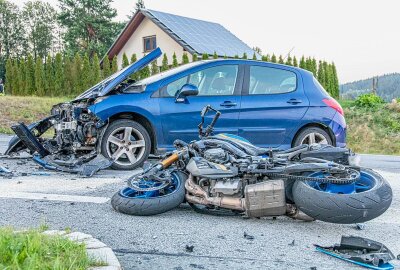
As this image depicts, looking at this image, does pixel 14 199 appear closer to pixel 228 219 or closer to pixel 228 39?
pixel 228 219

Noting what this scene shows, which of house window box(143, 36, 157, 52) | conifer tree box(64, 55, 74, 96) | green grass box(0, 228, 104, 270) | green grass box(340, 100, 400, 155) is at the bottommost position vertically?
green grass box(340, 100, 400, 155)

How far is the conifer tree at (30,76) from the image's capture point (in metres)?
26.5

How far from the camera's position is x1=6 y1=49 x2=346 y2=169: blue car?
7.17m

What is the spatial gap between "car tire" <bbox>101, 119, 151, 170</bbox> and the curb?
375 cm

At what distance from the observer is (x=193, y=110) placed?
726cm

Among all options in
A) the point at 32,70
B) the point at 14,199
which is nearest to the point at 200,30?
the point at 32,70

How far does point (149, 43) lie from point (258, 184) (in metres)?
31.2

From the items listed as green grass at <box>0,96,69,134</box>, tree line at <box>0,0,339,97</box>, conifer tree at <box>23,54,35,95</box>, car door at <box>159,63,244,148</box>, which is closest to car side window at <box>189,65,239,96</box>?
car door at <box>159,63,244,148</box>

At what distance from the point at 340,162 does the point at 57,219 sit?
2.58 meters

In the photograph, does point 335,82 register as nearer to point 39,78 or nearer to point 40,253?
point 39,78

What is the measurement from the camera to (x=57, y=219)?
434 cm

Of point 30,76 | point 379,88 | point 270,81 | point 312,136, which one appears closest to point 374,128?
point 379,88

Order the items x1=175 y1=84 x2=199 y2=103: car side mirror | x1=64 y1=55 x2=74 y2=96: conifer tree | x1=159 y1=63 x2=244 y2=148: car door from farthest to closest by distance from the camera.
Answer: x1=64 y1=55 x2=74 y2=96: conifer tree, x1=159 y1=63 x2=244 y2=148: car door, x1=175 y1=84 x2=199 y2=103: car side mirror

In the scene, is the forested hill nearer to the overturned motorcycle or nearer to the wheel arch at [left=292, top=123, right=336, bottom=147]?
the wheel arch at [left=292, top=123, right=336, bottom=147]
